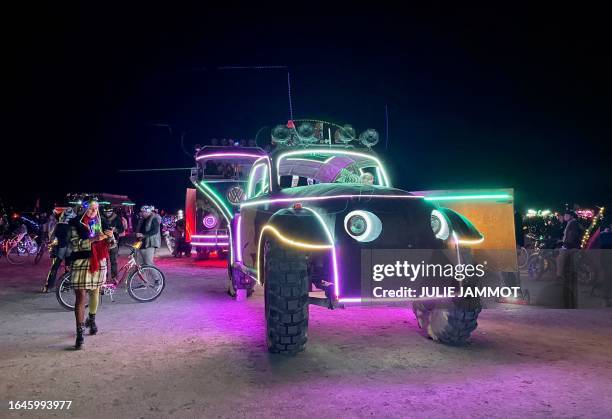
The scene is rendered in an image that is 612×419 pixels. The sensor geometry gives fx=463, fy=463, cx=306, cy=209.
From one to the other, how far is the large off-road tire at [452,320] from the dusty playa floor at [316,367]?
0.58ft

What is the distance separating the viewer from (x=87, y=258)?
602 cm

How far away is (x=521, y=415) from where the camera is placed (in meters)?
3.71

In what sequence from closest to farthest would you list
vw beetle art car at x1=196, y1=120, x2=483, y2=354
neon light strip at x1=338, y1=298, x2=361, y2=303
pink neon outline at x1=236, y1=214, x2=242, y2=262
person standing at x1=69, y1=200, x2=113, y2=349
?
1. neon light strip at x1=338, y1=298, x2=361, y2=303
2. vw beetle art car at x1=196, y1=120, x2=483, y2=354
3. person standing at x1=69, y1=200, x2=113, y2=349
4. pink neon outline at x1=236, y1=214, x2=242, y2=262

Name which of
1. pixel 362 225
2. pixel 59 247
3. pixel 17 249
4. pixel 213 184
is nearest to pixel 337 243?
pixel 362 225

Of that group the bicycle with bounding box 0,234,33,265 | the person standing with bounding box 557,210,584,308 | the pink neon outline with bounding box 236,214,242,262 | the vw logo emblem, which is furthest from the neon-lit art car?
the person standing with bounding box 557,210,584,308

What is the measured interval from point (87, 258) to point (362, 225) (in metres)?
3.59

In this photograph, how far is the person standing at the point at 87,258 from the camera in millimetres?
5855

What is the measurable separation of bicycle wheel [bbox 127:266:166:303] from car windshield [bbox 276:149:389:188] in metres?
3.86

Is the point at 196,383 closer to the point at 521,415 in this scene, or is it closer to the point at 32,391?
the point at 32,391

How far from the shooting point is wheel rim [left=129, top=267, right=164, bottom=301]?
905 centimetres

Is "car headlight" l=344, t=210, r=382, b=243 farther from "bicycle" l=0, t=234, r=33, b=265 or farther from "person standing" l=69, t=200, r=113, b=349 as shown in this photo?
"bicycle" l=0, t=234, r=33, b=265

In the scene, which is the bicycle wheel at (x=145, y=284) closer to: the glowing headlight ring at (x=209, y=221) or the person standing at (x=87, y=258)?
the person standing at (x=87, y=258)

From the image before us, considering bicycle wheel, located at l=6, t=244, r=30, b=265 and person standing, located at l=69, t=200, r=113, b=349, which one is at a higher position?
person standing, located at l=69, t=200, r=113, b=349

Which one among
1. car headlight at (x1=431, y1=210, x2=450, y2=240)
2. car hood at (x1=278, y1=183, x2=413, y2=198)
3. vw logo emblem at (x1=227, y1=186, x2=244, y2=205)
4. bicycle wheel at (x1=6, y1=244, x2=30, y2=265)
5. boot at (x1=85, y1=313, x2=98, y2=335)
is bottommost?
boot at (x1=85, y1=313, x2=98, y2=335)
